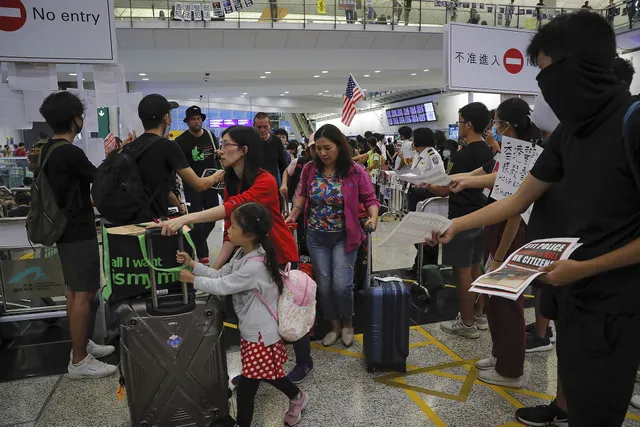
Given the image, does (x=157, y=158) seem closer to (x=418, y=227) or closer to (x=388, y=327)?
(x=418, y=227)

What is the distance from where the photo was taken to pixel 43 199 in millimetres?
2936

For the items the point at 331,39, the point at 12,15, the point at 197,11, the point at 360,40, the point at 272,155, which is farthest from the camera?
the point at 360,40

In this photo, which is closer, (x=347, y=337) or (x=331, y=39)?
(x=347, y=337)

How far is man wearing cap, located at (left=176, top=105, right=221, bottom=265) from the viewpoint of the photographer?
5086mm

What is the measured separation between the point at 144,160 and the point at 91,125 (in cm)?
201

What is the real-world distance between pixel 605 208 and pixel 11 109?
4436 millimetres

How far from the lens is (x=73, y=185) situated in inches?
118

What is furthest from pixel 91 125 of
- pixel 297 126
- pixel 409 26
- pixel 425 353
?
pixel 297 126

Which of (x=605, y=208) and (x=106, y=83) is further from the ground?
(x=106, y=83)

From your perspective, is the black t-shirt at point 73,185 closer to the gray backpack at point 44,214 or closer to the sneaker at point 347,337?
the gray backpack at point 44,214

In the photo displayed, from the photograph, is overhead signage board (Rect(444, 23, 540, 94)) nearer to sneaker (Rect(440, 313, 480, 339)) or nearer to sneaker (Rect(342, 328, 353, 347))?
sneaker (Rect(440, 313, 480, 339))

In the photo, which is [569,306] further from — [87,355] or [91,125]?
[91,125]

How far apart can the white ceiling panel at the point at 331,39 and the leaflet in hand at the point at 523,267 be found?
12.2 m

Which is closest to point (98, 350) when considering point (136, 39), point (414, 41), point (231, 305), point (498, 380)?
point (231, 305)
